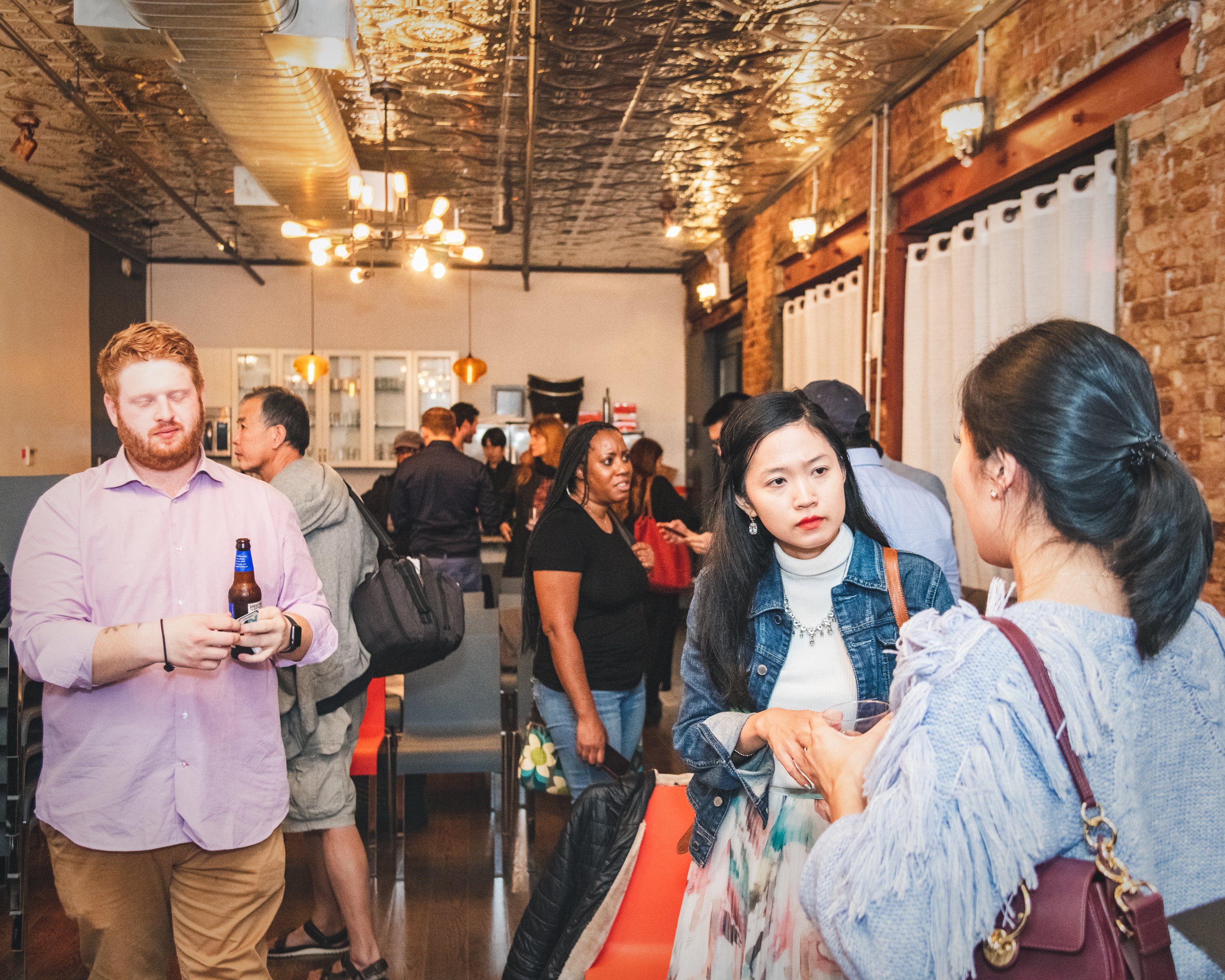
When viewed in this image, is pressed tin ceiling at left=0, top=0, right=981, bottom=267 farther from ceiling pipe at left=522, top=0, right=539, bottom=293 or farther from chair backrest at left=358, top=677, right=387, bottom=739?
chair backrest at left=358, top=677, right=387, bottom=739

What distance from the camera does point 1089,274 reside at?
3.93 m

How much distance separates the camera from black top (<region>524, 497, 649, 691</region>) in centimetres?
292

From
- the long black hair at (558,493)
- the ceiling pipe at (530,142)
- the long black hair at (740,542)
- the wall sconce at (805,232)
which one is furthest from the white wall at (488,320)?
the long black hair at (740,542)

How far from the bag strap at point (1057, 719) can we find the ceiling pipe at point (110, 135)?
517 centimetres

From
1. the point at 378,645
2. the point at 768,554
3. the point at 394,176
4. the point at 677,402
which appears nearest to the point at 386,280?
the point at 677,402

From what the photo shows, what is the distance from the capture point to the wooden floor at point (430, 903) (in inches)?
119

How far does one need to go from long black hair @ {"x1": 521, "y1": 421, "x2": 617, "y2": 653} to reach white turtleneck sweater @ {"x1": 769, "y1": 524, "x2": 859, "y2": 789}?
1.35 meters

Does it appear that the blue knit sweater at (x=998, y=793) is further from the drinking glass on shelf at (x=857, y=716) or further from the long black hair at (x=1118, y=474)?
the drinking glass on shelf at (x=857, y=716)

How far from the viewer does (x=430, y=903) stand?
3.51 meters

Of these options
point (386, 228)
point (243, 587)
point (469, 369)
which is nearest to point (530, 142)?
point (386, 228)

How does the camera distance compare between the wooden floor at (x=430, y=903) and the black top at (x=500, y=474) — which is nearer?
the wooden floor at (x=430, y=903)

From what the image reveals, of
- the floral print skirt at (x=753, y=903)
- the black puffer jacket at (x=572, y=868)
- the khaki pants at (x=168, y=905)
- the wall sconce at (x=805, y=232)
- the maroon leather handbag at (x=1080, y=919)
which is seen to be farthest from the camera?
the wall sconce at (x=805, y=232)

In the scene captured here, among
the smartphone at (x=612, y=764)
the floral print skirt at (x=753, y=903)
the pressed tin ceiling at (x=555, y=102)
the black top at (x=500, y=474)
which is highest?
the pressed tin ceiling at (x=555, y=102)

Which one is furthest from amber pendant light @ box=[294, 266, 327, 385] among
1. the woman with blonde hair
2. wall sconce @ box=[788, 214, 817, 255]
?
wall sconce @ box=[788, 214, 817, 255]
